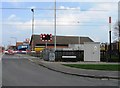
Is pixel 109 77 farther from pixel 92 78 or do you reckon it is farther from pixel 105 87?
pixel 105 87

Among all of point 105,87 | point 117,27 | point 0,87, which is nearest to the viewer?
point 0,87

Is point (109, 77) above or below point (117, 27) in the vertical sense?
below

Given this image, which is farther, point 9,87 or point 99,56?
point 99,56

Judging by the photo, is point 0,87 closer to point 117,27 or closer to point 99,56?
point 99,56

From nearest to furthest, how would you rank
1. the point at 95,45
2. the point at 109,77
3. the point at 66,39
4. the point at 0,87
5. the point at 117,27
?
1. the point at 0,87
2. the point at 109,77
3. the point at 95,45
4. the point at 117,27
5. the point at 66,39

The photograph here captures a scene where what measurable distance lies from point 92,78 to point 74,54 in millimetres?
20436

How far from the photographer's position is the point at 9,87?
1345 centimetres

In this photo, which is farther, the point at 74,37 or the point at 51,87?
the point at 74,37

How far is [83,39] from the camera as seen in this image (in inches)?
5566

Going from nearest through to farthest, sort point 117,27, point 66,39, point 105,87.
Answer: point 105,87 < point 117,27 < point 66,39

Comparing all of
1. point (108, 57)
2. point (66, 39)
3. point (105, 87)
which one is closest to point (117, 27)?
point (108, 57)

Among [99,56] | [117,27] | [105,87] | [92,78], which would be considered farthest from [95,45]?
[117,27]

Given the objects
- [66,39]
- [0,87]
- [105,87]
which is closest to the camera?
[0,87]

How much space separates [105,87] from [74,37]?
12788 centimetres
